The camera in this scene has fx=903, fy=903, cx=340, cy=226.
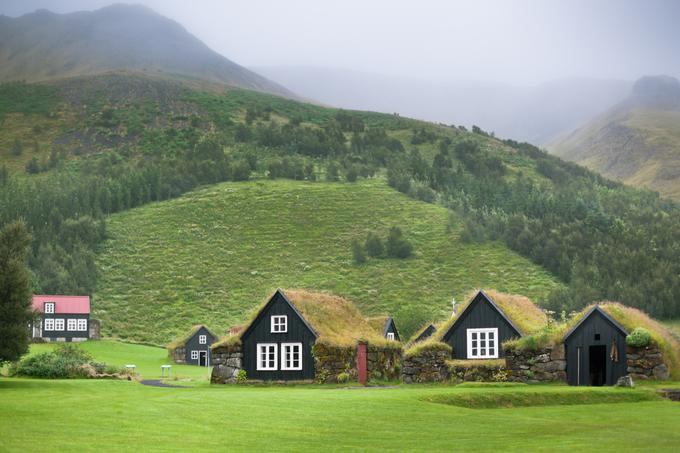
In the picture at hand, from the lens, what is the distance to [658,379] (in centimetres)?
3809

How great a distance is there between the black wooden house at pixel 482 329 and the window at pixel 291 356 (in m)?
7.93

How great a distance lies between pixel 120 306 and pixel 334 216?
144ft

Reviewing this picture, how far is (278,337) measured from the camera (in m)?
48.6

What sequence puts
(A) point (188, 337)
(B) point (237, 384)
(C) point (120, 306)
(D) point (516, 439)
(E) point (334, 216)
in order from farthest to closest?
(E) point (334, 216)
(C) point (120, 306)
(A) point (188, 337)
(B) point (237, 384)
(D) point (516, 439)

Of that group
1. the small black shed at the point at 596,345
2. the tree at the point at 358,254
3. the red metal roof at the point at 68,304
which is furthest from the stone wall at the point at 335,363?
the tree at the point at 358,254

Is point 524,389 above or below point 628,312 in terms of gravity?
below

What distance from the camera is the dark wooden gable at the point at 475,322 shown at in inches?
1780

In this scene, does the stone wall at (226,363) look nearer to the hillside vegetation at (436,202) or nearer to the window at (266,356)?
the window at (266,356)

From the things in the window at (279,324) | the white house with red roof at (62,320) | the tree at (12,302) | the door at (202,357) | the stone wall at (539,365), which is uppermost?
the tree at (12,302)

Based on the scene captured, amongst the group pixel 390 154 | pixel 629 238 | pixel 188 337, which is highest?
pixel 390 154

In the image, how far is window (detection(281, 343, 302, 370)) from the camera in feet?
158

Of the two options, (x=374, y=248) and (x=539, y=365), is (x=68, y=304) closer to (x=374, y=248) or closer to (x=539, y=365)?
(x=374, y=248)

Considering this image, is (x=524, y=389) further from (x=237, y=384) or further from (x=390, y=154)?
(x=390, y=154)

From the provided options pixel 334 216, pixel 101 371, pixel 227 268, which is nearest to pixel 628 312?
pixel 101 371
